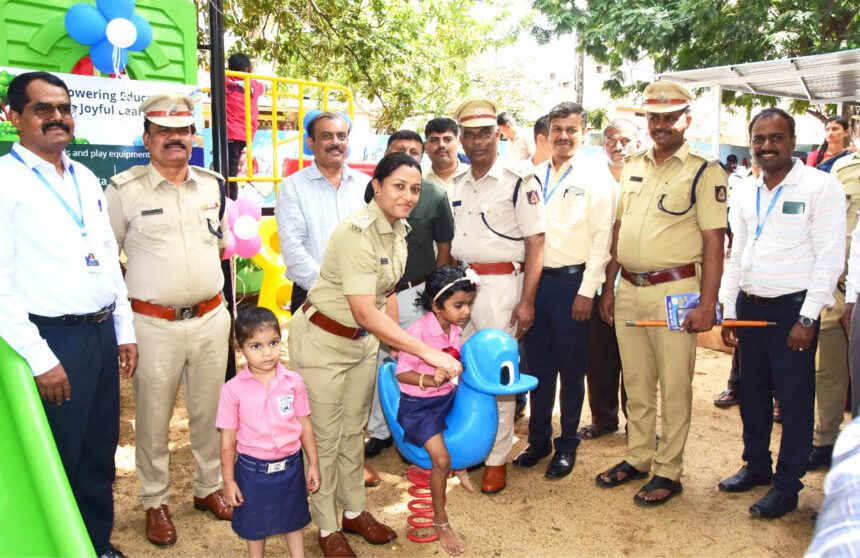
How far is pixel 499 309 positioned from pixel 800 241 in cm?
165

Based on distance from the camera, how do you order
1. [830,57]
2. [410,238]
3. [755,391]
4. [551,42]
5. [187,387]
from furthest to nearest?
[551,42] < [830,57] < [410,238] < [755,391] < [187,387]

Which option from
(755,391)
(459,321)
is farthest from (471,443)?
(755,391)

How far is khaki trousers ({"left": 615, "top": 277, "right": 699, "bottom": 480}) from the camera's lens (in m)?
3.83

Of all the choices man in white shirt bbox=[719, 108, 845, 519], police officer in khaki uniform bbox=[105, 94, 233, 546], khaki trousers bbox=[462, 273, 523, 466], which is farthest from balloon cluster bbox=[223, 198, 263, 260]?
man in white shirt bbox=[719, 108, 845, 519]

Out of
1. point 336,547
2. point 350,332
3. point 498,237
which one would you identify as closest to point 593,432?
point 498,237

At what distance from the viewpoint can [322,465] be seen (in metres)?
3.18

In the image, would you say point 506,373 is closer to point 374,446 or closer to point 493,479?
point 493,479

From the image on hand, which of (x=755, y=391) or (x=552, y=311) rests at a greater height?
(x=552, y=311)

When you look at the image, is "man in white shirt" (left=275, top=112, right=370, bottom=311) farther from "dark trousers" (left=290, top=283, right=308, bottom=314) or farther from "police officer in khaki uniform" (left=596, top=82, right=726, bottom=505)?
"police officer in khaki uniform" (left=596, top=82, right=726, bottom=505)

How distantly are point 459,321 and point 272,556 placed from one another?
1.48 m

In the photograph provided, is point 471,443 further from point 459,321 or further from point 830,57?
point 830,57

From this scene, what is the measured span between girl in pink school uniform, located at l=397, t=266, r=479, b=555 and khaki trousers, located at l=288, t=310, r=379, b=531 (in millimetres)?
193

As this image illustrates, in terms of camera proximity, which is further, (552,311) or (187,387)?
(552,311)

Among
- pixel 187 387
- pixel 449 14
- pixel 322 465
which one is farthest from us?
pixel 449 14
